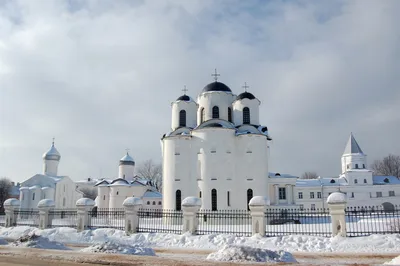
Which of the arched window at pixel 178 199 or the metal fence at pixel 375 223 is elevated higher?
the arched window at pixel 178 199

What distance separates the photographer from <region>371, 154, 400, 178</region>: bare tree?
63.2 metres

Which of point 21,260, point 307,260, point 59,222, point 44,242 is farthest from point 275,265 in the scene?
point 59,222

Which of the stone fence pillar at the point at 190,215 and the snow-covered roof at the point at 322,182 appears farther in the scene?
the snow-covered roof at the point at 322,182

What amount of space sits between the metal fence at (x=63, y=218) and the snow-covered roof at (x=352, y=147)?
44.2 m

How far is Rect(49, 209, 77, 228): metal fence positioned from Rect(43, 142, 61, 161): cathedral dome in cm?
2619

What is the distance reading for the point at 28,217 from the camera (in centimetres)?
2095

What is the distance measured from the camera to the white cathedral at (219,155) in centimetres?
2630

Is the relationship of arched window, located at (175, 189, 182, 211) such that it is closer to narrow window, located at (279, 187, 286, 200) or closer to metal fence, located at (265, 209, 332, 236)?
metal fence, located at (265, 209, 332, 236)

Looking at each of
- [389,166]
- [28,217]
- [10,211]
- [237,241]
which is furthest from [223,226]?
[389,166]

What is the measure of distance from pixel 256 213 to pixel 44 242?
786cm

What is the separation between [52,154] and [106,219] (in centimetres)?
2859

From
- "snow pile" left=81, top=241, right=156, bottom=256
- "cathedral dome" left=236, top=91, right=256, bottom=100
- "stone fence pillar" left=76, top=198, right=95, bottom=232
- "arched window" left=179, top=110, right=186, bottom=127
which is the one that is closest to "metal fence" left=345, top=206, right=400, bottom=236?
"snow pile" left=81, top=241, right=156, bottom=256

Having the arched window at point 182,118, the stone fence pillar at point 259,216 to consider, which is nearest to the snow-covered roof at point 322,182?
the arched window at point 182,118

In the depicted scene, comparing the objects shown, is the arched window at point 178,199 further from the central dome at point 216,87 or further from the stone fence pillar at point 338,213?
the stone fence pillar at point 338,213
